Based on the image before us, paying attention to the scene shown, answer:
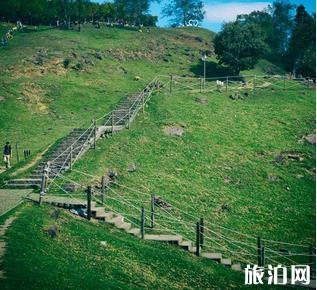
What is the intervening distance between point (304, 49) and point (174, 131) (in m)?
47.5

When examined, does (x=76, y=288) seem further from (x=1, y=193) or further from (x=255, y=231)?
(x=255, y=231)

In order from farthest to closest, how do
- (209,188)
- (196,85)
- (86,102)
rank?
1. (196,85)
2. (86,102)
3. (209,188)

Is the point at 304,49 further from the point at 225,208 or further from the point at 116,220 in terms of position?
the point at 116,220

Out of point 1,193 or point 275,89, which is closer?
point 1,193

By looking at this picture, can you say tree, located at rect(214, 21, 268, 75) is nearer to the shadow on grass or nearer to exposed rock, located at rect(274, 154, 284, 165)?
the shadow on grass

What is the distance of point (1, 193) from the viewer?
22047 mm

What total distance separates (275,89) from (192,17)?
41.8 metres

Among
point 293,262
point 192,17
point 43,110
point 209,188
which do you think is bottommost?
point 293,262

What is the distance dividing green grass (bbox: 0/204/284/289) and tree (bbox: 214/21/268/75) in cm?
4423

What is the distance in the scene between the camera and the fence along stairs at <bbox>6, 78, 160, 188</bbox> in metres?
23.4

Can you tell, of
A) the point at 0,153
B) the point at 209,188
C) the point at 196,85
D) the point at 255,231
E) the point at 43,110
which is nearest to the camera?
the point at 255,231

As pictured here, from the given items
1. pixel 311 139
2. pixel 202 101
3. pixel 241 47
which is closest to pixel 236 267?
pixel 311 139

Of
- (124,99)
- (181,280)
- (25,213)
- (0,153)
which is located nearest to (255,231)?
(181,280)

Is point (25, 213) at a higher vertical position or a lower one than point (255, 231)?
higher
